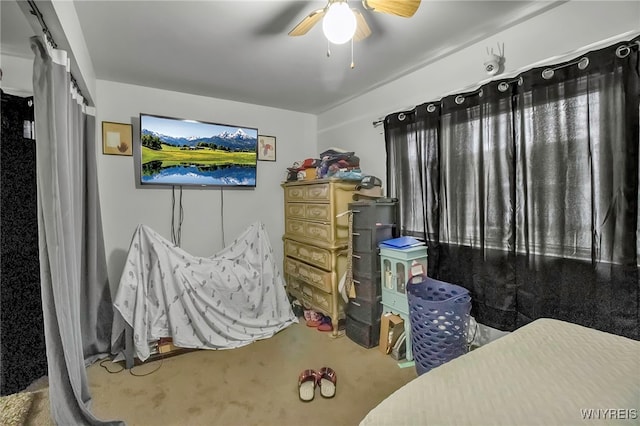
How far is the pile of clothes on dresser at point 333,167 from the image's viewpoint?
2.80 metres

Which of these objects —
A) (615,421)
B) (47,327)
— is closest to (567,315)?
(615,421)

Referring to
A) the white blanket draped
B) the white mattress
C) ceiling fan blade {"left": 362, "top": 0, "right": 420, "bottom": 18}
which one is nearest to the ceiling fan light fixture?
ceiling fan blade {"left": 362, "top": 0, "right": 420, "bottom": 18}

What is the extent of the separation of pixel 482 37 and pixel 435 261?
5.52 feet

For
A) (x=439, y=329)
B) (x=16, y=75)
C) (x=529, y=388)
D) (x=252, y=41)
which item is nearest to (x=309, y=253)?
(x=439, y=329)

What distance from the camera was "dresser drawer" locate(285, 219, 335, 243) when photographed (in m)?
2.81

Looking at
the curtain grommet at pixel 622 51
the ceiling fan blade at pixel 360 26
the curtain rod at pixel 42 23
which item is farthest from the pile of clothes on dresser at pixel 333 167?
the curtain rod at pixel 42 23

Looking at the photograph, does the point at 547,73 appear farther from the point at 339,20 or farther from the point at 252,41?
the point at 252,41

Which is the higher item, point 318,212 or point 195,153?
point 195,153

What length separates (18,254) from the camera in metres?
1.89

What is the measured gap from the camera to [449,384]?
35.3 inches

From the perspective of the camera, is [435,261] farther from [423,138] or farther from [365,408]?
[365,408]

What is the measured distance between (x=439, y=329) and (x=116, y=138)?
3.18 m

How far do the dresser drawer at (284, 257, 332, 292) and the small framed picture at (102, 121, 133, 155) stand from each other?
200 cm

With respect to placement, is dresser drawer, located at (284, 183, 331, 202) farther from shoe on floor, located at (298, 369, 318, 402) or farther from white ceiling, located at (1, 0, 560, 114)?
shoe on floor, located at (298, 369, 318, 402)
